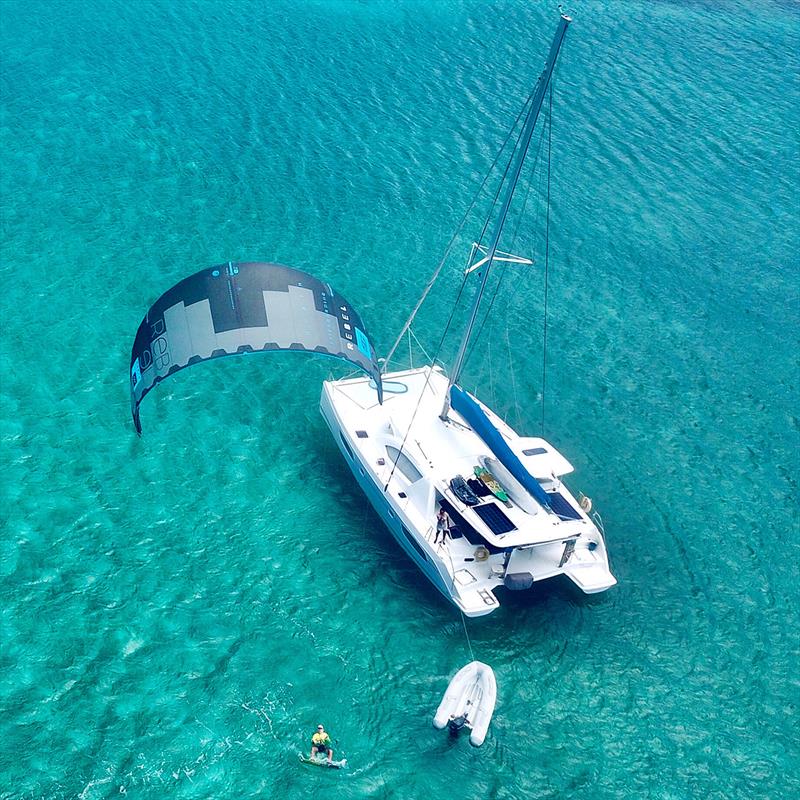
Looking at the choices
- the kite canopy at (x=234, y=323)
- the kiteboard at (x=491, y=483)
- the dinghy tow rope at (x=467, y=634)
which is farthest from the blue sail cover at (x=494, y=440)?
the dinghy tow rope at (x=467, y=634)

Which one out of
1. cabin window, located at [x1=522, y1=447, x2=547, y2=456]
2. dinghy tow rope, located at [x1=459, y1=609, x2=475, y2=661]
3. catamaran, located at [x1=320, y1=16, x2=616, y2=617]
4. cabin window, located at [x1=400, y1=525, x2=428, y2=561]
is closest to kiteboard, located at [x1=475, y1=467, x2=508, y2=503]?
catamaran, located at [x1=320, y1=16, x2=616, y2=617]

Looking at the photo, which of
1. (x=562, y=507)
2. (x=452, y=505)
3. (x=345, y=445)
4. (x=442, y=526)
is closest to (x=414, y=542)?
(x=442, y=526)

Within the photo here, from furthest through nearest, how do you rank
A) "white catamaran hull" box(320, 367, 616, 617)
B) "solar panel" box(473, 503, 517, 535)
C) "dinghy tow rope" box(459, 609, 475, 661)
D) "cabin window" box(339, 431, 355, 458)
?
"cabin window" box(339, 431, 355, 458) → "solar panel" box(473, 503, 517, 535) → "white catamaran hull" box(320, 367, 616, 617) → "dinghy tow rope" box(459, 609, 475, 661)

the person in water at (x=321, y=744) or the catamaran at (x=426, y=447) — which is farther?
the catamaran at (x=426, y=447)

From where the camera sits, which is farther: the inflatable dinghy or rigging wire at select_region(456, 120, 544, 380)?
rigging wire at select_region(456, 120, 544, 380)

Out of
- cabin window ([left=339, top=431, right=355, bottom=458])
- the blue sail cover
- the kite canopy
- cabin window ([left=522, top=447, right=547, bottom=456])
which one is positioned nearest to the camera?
the kite canopy

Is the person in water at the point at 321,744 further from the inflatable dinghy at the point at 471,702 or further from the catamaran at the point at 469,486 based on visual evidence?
the catamaran at the point at 469,486

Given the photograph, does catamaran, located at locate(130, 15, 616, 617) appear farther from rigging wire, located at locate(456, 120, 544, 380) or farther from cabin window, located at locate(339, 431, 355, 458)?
rigging wire, located at locate(456, 120, 544, 380)
